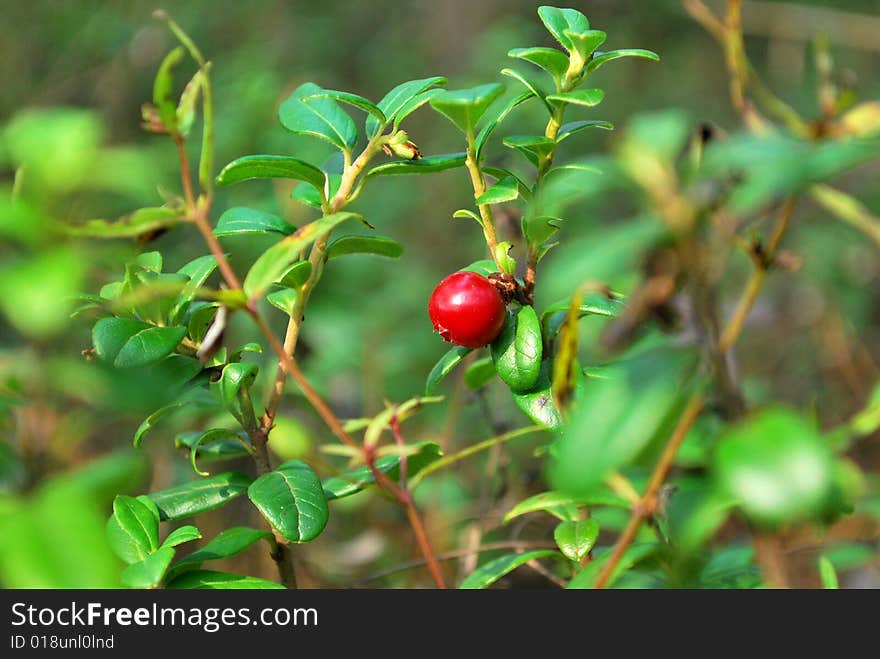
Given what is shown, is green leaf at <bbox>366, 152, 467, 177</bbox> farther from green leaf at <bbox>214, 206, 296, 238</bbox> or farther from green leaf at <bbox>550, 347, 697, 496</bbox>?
green leaf at <bbox>550, 347, 697, 496</bbox>

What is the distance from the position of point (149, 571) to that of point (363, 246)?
52 centimetres

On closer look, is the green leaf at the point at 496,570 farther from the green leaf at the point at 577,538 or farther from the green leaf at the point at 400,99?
the green leaf at the point at 400,99

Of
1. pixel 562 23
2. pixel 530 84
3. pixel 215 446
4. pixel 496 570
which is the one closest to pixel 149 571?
pixel 215 446

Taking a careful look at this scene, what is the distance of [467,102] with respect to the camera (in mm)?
1011

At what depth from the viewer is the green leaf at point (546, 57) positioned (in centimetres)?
115

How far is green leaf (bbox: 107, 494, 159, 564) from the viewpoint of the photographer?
3.58 ft

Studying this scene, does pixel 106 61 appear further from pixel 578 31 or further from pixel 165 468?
pixel 578 31

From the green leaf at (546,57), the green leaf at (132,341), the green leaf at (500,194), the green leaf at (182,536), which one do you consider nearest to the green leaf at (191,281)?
the green leaf at (132,341)

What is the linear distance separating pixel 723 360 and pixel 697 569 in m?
0.48

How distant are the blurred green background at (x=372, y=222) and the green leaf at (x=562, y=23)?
20cm

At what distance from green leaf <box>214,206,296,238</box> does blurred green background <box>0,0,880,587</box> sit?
118 millimetres

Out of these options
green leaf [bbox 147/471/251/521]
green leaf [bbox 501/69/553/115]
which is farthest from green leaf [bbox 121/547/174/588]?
green leaf [bbox 501/69/553/115]
